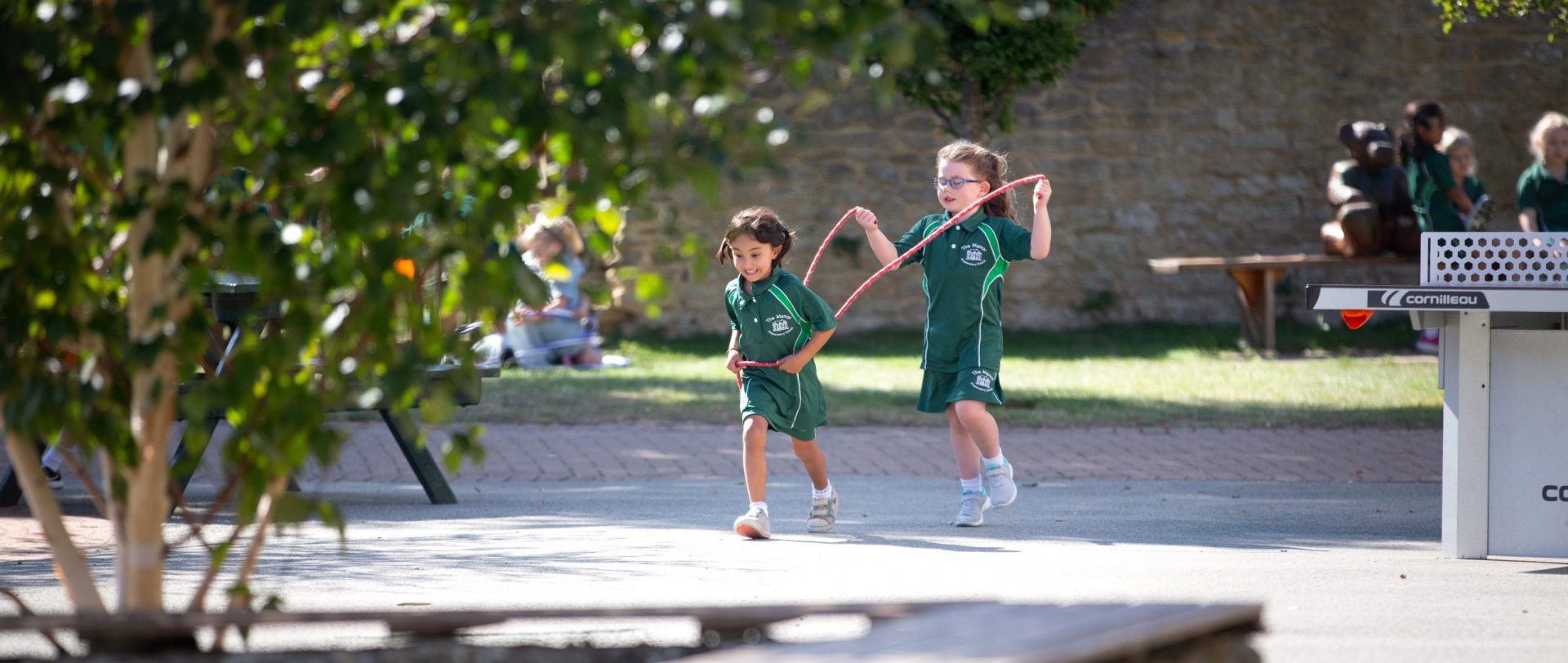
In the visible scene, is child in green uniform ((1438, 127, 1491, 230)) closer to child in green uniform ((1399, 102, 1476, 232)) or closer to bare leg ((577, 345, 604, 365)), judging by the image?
child in green uniform ((1399, 102, 1476, 232))

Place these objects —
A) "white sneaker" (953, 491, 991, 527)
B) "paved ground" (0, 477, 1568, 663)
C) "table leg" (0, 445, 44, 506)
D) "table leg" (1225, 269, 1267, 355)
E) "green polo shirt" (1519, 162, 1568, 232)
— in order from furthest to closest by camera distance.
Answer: "table leg" (1225, 269, 1267, 355), "green polo shirt" (1519, 162, 1568, 232), "table leg" (0, 445, 44, 506), "white sneaker" (953, 491, 991, 527), "paved ground" (0, 477, 1568, 663)

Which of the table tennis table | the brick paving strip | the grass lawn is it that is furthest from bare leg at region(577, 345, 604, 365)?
the table tennis table

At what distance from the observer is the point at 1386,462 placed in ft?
26.3

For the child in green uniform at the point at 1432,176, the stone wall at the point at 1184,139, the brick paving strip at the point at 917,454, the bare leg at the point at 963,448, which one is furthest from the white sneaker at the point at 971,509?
the stone wall at the point at 1184,139

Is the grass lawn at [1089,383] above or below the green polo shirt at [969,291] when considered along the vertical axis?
below

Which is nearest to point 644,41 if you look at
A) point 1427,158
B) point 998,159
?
point 998,159

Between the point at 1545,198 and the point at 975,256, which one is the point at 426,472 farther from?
the point at 1545,198

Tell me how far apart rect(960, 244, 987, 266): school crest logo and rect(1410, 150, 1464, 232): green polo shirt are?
7533 mm

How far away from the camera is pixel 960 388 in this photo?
20.4 ft

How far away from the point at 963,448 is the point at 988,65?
168 inches

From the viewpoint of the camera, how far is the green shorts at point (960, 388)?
6.21 m

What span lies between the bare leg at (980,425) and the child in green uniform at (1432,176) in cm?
773

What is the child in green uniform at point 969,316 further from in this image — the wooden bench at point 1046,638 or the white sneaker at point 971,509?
the wooden bench at point 1046,638

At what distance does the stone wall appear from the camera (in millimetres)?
14648
